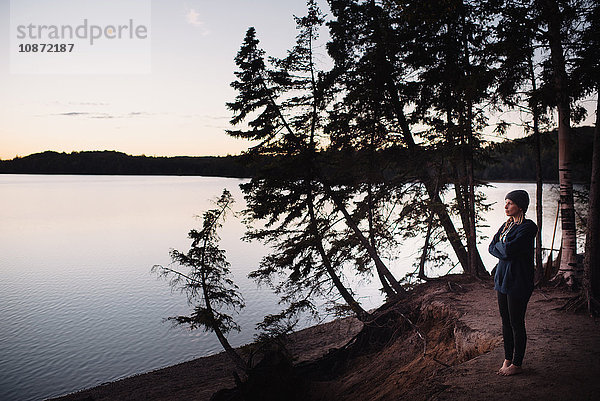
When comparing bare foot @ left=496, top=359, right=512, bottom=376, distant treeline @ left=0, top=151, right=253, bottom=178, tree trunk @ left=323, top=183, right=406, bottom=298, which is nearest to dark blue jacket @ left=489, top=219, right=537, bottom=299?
bare foot @ left=496, top=359, right=512, bottom=376

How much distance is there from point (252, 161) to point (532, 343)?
11.0 meters

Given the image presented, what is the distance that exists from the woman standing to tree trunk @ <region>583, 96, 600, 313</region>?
13.3 feet

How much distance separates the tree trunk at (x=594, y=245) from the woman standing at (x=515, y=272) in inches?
160

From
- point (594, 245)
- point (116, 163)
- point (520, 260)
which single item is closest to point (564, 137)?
point (594, 245)

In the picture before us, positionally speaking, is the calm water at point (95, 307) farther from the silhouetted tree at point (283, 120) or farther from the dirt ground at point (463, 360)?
the silhouetted tree at point (283, 120)

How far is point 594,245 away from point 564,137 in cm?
316

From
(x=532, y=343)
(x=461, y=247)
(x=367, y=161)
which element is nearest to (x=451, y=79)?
(x=367, y=161)

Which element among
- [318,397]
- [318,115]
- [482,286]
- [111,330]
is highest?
[318,115]

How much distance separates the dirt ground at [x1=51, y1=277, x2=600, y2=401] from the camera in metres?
4.84

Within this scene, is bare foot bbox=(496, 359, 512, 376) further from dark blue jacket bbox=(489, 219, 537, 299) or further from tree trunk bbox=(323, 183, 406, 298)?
tree trunk bbox=(323, 183, 406, 298)

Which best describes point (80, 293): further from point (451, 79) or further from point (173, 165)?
point (173, 165)

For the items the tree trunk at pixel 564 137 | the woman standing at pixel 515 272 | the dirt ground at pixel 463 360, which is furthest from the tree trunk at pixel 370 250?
the woman standing at pixel 515 272

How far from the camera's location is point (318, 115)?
47.9ft

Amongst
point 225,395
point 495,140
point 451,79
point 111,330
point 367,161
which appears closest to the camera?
point 225,395
